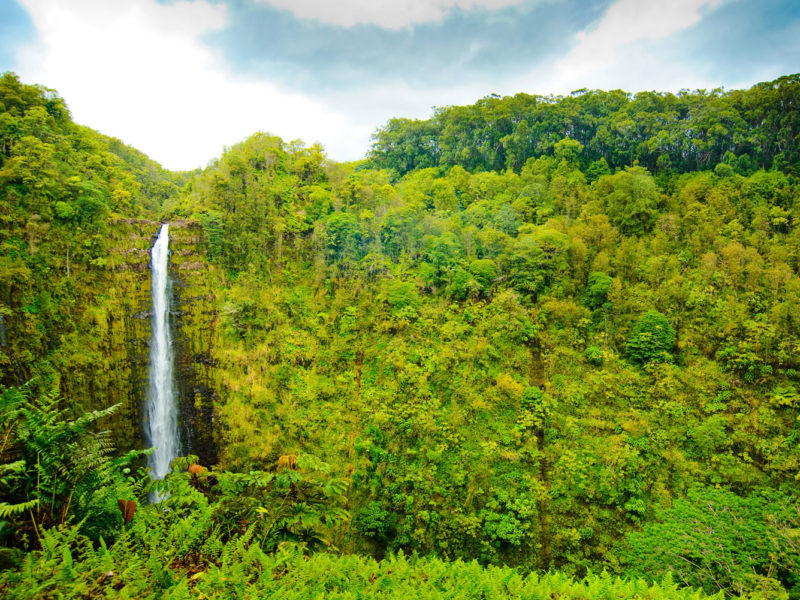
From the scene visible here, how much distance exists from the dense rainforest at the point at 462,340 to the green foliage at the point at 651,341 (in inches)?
3.9

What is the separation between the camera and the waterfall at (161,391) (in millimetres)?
15383

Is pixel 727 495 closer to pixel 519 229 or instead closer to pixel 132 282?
pixel 519 229

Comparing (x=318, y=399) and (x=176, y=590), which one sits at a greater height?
(x=176, y=590)

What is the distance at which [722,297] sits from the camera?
704 inches

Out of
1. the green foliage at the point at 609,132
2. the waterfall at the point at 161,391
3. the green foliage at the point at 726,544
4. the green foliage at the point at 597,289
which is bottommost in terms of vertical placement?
the green foliage at the point at 726,544

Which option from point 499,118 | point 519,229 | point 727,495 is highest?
point 499,118

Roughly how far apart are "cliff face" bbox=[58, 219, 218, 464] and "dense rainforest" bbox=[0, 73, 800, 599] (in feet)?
0.34

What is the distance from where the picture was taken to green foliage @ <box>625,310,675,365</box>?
56.2 ft

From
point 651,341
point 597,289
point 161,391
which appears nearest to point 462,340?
point 597,289

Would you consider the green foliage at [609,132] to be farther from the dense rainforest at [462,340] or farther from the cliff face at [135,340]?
the cliff face at [135,340]

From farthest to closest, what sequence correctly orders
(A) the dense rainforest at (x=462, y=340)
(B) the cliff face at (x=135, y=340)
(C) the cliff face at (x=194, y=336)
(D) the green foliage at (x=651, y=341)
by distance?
(D) the green foliage at (x=651, y=341) < (C) the cliff face at (x=194, y=336) < (B) the cliff face at (x=135, y=340) < (A) the dense rainforest at (x=462, y=340)

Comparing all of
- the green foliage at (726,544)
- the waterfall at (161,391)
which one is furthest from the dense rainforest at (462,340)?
the waterfall at (161,391)

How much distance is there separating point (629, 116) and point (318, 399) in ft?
113

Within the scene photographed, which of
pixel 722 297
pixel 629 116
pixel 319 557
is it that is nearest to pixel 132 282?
pixel 319 557
